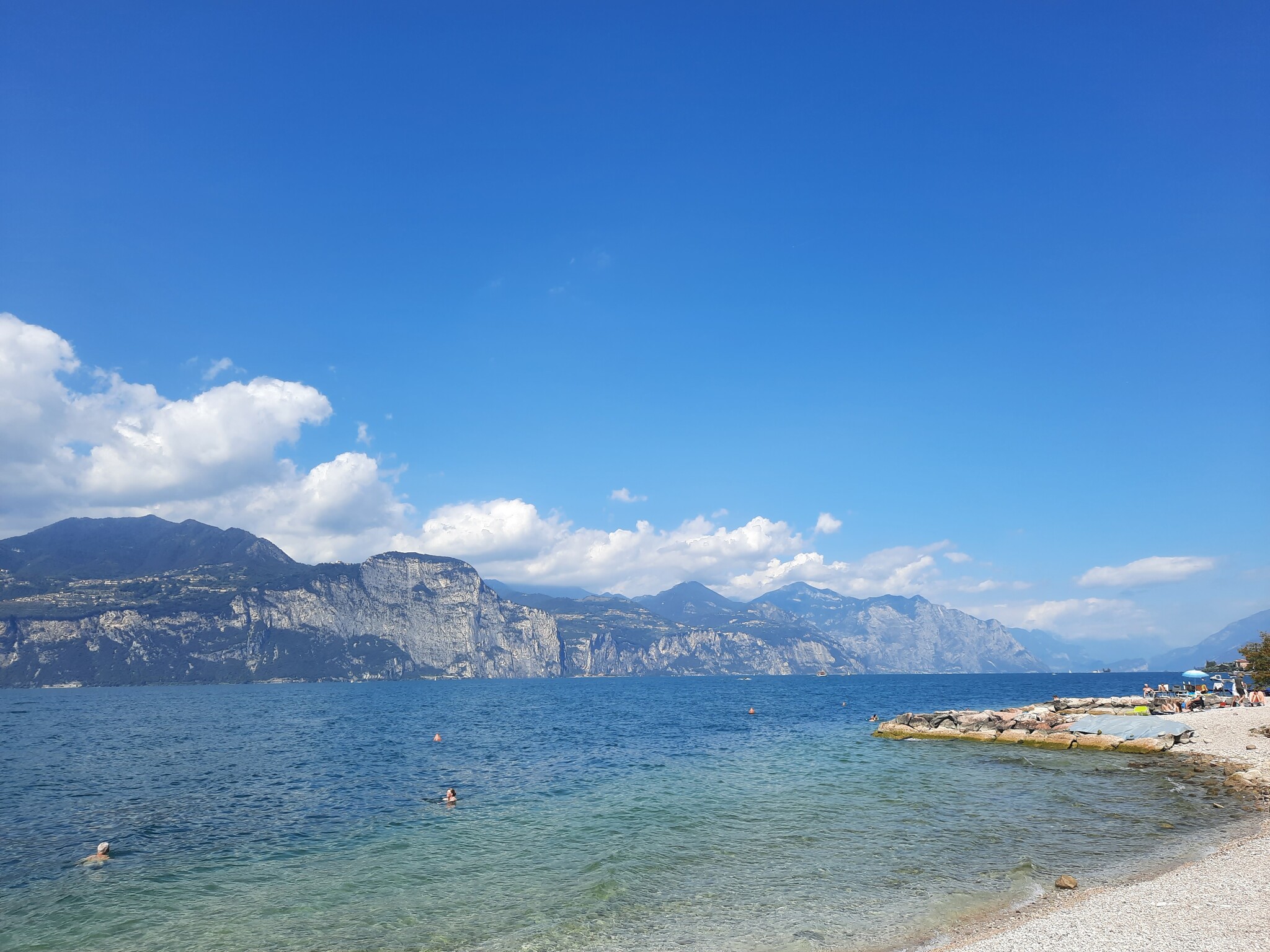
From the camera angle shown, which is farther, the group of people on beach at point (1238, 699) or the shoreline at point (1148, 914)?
the group of people on beach at point (1238, 699)

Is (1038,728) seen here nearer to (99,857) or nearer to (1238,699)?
(1238,699)

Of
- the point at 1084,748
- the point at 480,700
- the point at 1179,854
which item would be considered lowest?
the point at 480,700

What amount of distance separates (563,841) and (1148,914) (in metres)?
21.2

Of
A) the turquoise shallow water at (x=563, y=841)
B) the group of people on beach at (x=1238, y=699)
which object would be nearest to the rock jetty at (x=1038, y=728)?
the group of people on beach at (x=1238, y=699)

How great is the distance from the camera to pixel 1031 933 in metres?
17.2

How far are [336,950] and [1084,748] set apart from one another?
59.3 m

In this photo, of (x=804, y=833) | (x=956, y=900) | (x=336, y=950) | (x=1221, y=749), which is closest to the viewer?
(x=336, y=950)

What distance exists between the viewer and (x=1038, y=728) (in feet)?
202

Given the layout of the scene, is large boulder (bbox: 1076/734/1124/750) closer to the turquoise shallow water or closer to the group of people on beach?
the turquoise shallow water

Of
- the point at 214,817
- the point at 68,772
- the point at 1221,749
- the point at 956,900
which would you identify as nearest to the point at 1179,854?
the point at 956,900

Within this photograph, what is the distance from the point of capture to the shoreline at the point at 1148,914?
15859 millimetres

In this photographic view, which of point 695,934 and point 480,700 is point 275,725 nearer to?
point 480,700

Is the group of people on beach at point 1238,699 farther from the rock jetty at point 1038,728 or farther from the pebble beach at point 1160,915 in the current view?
the pebble beach at point 1160,915

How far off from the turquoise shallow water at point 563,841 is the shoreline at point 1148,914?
3.98 ft
